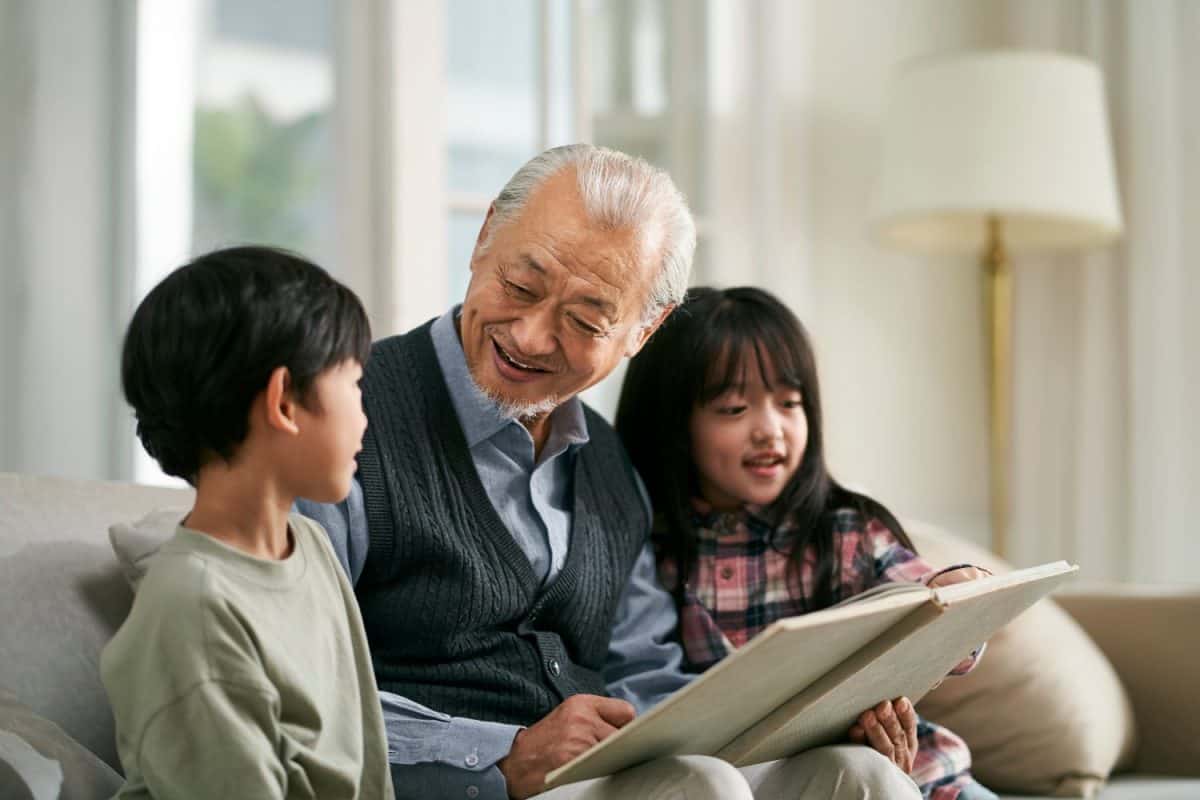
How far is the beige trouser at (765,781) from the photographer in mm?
1245

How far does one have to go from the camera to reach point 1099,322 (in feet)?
11.5

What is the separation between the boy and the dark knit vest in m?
0.25

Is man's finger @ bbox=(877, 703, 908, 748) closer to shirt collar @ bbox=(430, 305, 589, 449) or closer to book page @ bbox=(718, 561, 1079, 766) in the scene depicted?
book page @ bbox=(718, 561, 1079, 766)

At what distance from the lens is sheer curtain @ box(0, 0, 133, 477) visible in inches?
89.1

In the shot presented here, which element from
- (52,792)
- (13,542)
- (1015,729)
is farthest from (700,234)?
(52,792)

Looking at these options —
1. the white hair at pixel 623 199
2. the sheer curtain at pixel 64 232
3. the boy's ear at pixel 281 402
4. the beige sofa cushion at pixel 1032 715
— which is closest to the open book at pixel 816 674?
the boy's ear at pixel 281 402

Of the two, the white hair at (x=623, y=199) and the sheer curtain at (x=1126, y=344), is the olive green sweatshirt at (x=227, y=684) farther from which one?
the sheer curtain at (x=1126, y=344)

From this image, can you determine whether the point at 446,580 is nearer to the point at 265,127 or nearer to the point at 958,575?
the point at 958,575

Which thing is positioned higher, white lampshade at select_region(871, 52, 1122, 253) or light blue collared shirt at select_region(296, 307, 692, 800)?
white lampshade at select_region(871, 52, 1122, 253)

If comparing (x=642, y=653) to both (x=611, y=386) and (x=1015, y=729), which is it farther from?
(x=611, y=386)

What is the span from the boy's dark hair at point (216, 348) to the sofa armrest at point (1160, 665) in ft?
5.15

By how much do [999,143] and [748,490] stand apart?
1522 mm

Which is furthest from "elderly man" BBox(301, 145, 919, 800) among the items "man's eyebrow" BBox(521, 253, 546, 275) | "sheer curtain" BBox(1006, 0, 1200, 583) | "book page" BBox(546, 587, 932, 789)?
"sheer curtain" BBox(1006, 0, 1200, 583)

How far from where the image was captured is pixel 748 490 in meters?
1.83
